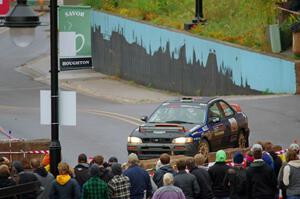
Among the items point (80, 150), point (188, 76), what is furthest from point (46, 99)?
point (188, 76)

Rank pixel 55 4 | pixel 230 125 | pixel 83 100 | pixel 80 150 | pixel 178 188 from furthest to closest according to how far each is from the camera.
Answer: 1. pixel 83 100
2. pixel 80 150
3. pixel 230 125
4. pixel 55 4
5. pixel 178 188

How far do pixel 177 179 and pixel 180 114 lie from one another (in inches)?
351

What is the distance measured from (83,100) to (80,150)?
1603 centimetres

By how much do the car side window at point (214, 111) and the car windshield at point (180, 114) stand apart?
0.57ft

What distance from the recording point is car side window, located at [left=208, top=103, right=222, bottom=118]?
24938 millimetres

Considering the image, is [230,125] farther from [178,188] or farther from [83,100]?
[83,100]

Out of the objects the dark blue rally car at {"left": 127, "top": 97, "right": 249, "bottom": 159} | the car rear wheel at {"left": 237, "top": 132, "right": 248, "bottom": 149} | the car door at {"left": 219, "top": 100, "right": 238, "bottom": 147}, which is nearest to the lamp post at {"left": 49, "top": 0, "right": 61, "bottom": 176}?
the dark blue rally car at {"left": 127, "top": 97, "right": 249, "bottom": 159}

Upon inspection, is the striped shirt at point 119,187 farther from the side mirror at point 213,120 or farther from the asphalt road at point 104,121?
the asphalt road at point 104,121

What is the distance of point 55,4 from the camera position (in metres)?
16.8

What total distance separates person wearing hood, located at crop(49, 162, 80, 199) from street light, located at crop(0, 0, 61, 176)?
131 centimetres

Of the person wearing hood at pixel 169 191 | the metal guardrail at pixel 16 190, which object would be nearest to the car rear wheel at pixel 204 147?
the person wearing hood at pixel 169 191

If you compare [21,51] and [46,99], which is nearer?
[46,99]

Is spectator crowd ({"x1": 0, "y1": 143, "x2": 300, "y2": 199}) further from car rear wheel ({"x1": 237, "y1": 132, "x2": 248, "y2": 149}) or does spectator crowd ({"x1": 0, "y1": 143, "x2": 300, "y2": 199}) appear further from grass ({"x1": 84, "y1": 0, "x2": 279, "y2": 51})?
grass ({"x1": 84, "y1": 0, "x2": 279, "y2": 51})

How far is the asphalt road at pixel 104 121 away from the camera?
28.7 meters
